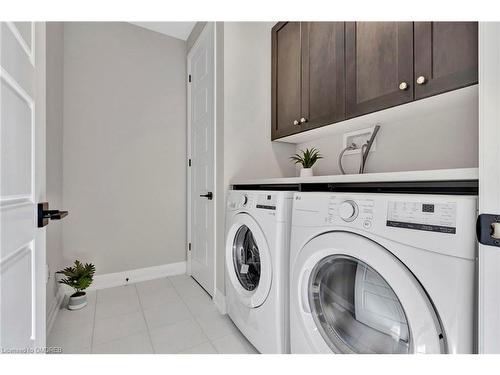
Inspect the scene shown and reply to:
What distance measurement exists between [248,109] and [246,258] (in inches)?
46.5

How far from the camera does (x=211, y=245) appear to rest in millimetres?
2045

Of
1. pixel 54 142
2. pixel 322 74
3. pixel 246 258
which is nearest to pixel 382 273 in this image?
pixel 246 258

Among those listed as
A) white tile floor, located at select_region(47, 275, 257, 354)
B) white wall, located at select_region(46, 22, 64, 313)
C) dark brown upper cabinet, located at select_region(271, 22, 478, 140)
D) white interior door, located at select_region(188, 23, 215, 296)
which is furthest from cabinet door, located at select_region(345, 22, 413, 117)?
white wall, located at select_region(46, 22, 64, 313)

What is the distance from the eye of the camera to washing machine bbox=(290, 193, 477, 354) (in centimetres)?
59

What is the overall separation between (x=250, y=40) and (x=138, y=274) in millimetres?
2450

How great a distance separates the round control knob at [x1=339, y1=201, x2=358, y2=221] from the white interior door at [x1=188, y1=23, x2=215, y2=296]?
1.31m

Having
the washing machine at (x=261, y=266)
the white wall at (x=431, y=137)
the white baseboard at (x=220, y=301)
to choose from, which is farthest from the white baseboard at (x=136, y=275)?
the white wall at (x=431, y=137)

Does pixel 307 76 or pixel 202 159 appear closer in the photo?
pixel 307 76

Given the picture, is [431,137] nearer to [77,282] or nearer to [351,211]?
[351,211]

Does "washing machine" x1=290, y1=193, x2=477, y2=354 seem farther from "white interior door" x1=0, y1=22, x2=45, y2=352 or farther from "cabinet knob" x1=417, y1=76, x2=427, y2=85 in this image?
"white interior door" x1=0, y1=22, x2=45, y2=352

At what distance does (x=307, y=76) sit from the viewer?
161 cm

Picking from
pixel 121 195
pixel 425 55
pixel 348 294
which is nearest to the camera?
pixel 348 294

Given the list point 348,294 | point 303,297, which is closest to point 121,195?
point 303,297
